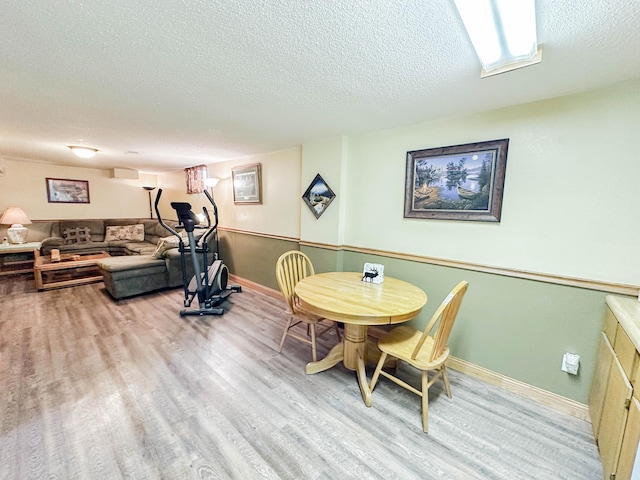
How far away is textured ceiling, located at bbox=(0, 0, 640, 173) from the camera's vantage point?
1.05m

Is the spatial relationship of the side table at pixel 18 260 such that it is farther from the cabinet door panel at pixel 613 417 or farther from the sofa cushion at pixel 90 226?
the cabinet door panel at pixel 613 417

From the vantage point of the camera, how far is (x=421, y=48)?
126 centimetres

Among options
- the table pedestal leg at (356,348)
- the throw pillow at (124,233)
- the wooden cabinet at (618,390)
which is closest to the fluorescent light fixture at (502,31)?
the wooden cabinet at (618,390)

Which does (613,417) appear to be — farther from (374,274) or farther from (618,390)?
(374,274)

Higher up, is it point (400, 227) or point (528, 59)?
point (528, 59)

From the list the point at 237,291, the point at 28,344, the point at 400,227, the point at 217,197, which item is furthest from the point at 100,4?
the point at 217,197

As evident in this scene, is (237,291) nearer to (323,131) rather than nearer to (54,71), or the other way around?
(323,131)

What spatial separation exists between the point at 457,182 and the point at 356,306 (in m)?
1.32

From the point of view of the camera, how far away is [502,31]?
109 cm

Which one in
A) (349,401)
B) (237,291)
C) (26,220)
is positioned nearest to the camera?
(349,401)

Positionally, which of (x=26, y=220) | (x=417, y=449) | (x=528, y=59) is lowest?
(x=417, y=449)

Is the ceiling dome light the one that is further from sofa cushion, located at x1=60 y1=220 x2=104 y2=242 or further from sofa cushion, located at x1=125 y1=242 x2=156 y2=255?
sofa cushion, located at x1=60 y1=220 x2=104 y2=242

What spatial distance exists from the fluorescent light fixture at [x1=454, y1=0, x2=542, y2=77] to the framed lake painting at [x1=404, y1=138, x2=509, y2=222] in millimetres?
779

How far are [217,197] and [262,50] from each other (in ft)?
12.9
